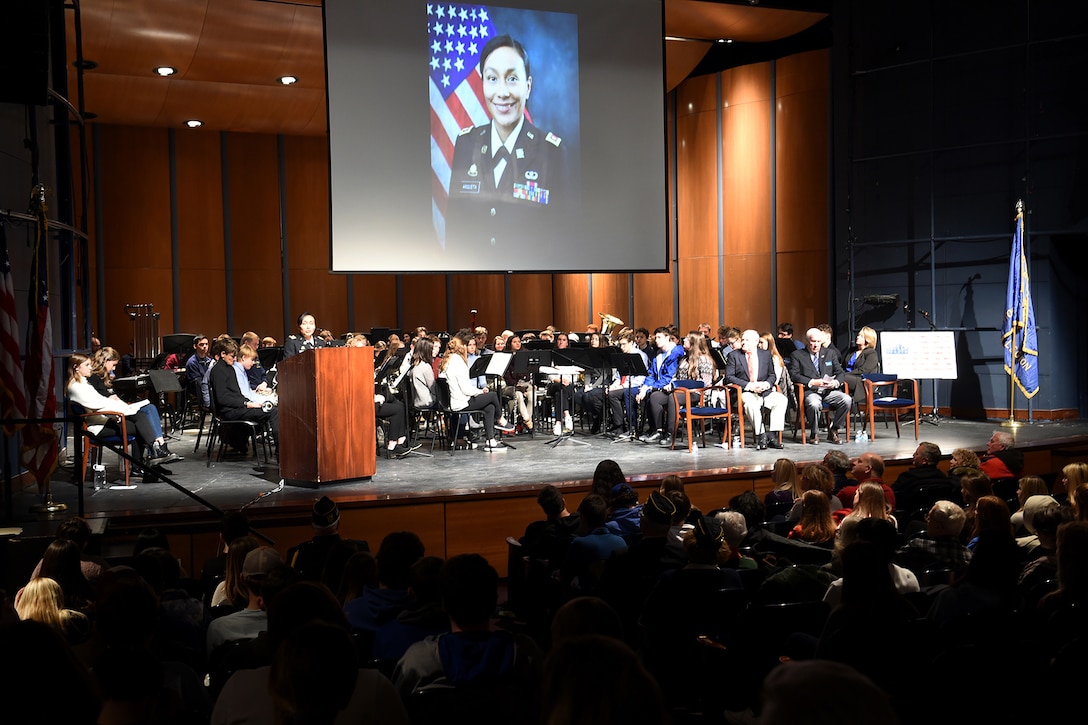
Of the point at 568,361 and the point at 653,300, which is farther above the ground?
the point at 653,300

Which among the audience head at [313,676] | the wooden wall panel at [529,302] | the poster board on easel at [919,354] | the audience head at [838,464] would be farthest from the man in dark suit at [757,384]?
the wooden wall panel at [529,302]

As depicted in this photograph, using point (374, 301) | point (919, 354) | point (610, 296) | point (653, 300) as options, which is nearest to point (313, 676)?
point (919, 354)

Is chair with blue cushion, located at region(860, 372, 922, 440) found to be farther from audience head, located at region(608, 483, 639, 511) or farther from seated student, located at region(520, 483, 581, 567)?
seated student, located at region(520, 483, 581, 567)

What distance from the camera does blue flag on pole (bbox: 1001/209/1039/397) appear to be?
11.3 m

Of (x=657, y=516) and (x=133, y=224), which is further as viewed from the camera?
(x=133, y=224)

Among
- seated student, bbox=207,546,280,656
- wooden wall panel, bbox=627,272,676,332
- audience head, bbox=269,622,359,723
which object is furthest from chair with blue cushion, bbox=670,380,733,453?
audience head, bbox=269,622,359,723

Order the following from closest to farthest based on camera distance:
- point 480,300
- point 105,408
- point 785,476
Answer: point 785,476
point 105,408
point 480,300

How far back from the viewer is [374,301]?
674 inches

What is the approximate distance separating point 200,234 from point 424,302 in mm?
4012

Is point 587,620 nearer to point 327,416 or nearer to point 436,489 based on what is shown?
point 436,489

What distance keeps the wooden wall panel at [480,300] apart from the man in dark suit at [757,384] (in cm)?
866

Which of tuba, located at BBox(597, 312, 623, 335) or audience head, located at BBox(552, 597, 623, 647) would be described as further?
tuba, located at BBox(597, 312, 623, 335)

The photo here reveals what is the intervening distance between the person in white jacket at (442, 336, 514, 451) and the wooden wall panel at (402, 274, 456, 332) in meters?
7.90

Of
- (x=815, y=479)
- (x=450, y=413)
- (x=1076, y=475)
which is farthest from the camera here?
(x=450, y=413)
